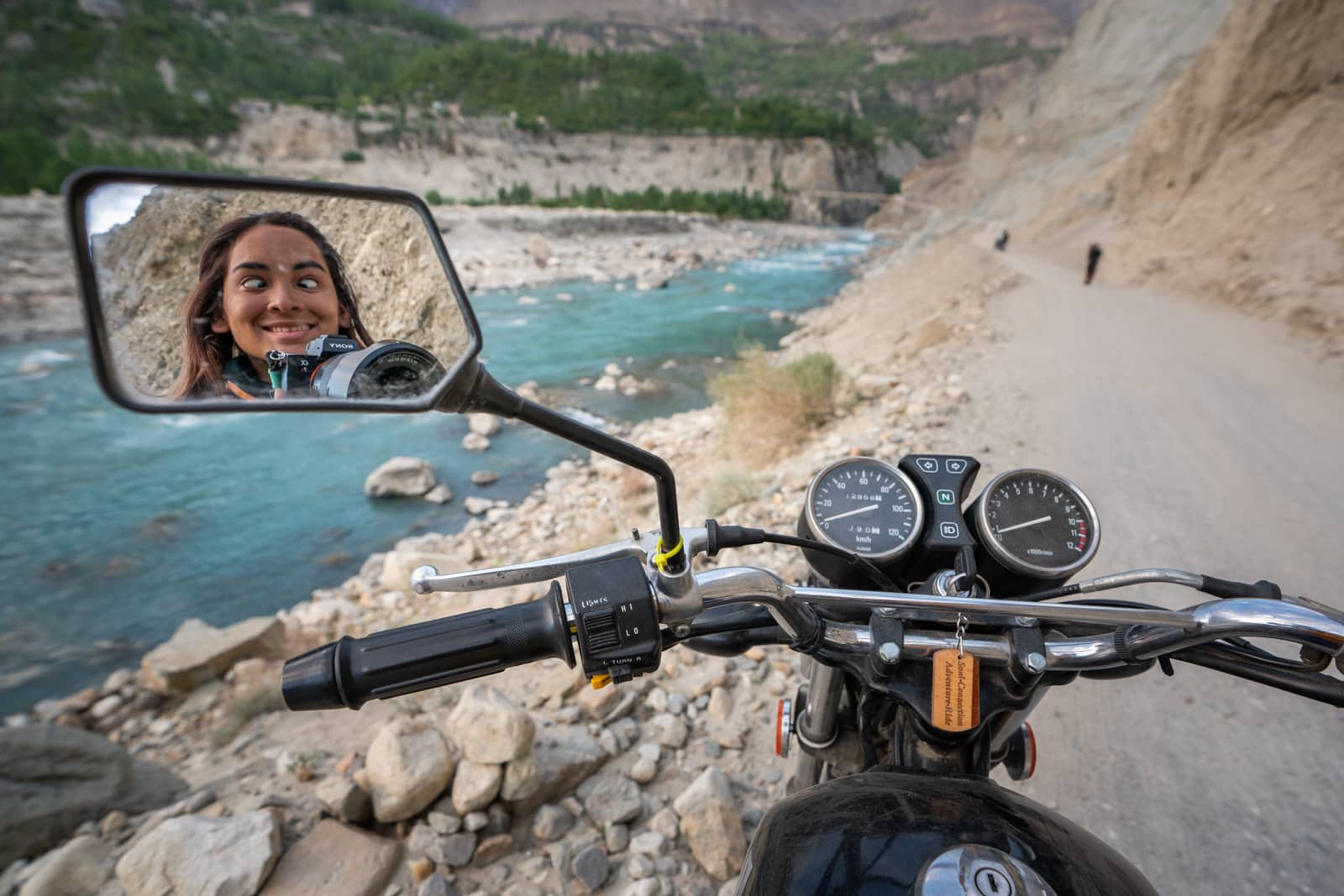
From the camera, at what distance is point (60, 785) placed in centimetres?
226

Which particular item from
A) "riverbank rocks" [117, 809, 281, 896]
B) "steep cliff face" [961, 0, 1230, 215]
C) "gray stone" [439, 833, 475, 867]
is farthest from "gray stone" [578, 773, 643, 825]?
"steep cliff face" [961, 0, 1230, 215]

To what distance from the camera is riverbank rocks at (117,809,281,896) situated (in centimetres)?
170

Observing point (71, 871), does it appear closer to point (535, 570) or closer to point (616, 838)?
point (616, 838)

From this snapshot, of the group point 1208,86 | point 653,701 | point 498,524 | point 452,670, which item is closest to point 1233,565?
point 653,701

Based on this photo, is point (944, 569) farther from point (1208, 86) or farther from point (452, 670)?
point (1208, 86)

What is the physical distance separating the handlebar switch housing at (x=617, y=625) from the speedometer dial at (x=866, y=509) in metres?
0.50

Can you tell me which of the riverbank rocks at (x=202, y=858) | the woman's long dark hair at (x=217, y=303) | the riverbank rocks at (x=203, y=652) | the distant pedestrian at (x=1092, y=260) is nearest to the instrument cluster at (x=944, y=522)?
the woman's long dark hair at (x=217, y=303)

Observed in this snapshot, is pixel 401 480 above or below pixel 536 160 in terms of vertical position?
below

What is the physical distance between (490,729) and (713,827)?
0.75 meters

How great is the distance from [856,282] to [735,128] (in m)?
50.7

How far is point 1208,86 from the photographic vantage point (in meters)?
10.6

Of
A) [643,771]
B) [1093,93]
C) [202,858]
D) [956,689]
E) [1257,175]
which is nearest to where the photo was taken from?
[956,689]

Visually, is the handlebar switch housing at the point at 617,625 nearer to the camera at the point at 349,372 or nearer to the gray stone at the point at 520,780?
the camera at the point at 349,372

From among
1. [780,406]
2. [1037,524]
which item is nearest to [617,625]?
[1037,524]
